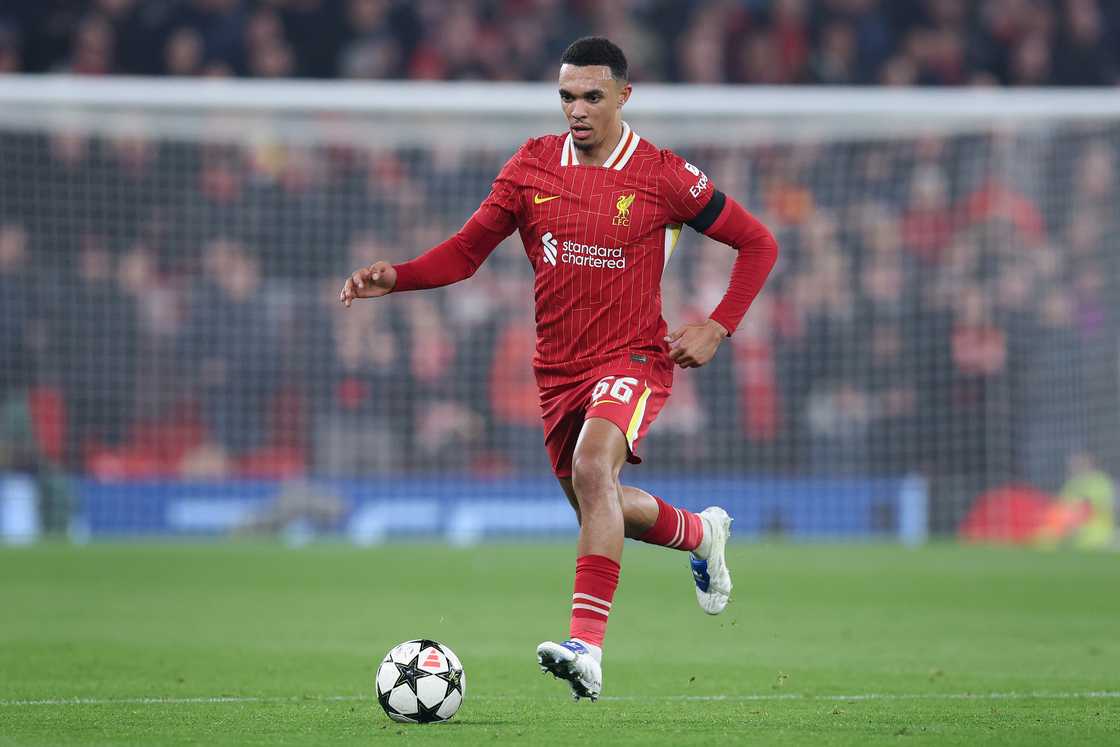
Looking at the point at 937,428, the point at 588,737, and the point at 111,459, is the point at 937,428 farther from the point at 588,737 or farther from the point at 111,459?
the point at 588,737

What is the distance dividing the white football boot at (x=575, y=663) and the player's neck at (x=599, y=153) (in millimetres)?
1821

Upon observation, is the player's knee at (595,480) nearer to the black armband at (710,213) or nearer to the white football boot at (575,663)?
the white football boot at (575,663)

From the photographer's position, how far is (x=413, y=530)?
18.2m

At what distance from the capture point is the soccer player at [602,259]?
20.0ft

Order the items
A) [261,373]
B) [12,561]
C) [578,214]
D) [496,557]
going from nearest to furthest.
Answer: [578,214] < [12,561] < [496,557] < [261,373]

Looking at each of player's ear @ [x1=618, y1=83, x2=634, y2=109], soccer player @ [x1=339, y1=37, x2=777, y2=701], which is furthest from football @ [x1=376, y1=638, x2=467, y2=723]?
player's ear @ [x1=618, y1=83, x2=634, y2=109]

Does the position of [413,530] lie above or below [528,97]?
below

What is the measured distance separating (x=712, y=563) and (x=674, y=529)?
337 millimetres

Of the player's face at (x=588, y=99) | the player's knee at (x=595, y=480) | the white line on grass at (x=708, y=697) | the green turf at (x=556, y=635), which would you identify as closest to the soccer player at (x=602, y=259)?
the player's face at (x=588, y=99)

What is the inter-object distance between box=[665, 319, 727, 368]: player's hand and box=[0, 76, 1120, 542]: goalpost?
35.6ft

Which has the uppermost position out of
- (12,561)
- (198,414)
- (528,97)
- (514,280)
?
(528,97)

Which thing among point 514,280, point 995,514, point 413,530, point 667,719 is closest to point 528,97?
point 514,280

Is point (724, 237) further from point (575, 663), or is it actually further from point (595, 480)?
point (575, 663)

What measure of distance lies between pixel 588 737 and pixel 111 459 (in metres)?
13.9
